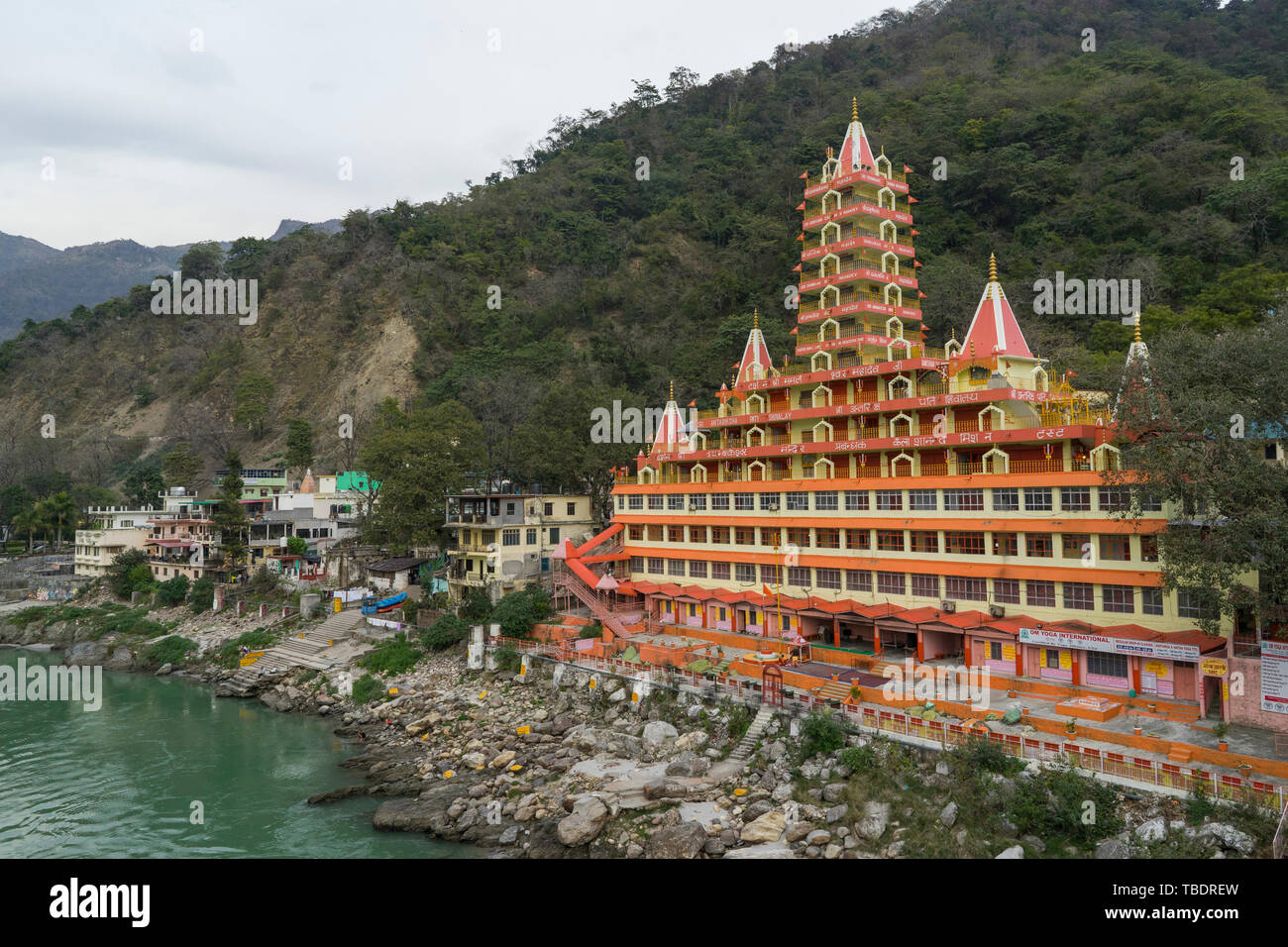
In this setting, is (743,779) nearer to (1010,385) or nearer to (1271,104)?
(1010,385)

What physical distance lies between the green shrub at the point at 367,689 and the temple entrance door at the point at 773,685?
1937 cm

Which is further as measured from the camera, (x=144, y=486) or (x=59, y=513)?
(x=144, y=486)

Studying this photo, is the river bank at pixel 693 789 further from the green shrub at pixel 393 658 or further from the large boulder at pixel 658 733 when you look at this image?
the green shrub at pixel 393 658

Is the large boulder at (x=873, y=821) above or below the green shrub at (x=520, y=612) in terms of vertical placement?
below

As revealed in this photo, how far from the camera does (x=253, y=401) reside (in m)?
90.2

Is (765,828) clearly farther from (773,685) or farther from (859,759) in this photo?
(773,685)

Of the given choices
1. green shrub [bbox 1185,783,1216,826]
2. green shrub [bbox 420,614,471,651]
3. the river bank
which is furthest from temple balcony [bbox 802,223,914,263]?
green shrub [bbox 1185,783,1216,826]

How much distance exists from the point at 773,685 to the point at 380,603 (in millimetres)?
28053

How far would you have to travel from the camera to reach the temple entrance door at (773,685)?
27.1 meters

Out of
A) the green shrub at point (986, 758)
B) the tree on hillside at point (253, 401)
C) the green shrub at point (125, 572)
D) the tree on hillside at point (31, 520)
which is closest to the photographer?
the green shrub at point (986, 758)

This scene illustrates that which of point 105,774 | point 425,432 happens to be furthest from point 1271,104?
point 105,774

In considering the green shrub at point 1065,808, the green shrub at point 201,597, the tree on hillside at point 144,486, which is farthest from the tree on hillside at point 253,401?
the green shrub at point 1065,808

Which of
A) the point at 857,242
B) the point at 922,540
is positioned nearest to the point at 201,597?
the point at 922,540

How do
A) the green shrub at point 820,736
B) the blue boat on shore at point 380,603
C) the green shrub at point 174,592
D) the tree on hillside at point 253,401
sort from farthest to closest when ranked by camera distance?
the tree on hillside at point 253,401 < the green shrub at point 174,592 < the blue boat on shore at point 380,603 < the green shrub at point 820,736
